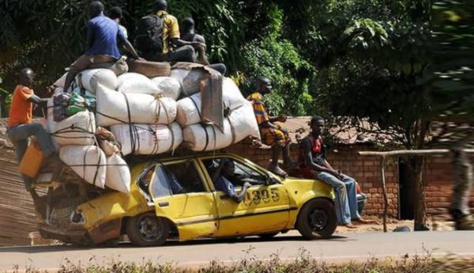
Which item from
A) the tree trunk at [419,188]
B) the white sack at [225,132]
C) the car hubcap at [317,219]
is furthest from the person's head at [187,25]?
the tree trunk at [419,188]

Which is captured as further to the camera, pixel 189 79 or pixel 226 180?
pixel 226 180

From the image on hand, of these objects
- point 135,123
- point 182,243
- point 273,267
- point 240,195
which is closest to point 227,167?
point 240,195

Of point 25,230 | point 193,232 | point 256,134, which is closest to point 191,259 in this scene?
point 193,232

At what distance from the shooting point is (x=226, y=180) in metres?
11.7

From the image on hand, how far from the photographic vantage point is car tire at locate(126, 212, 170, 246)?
11.3 meters

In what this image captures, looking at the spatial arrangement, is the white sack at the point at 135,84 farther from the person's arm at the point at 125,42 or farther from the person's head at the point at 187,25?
the person's head at the point at 187,25

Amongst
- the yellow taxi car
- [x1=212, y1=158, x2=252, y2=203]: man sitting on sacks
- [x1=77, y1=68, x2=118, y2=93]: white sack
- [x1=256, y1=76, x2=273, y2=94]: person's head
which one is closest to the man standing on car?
the yellow taxi car

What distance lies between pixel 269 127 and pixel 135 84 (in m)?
A: 2.03

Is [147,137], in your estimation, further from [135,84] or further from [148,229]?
[148,229]

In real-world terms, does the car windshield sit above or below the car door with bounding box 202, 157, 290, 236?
above

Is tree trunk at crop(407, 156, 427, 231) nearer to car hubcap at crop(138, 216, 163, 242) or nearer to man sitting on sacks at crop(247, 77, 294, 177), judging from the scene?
man sitting on sacks at crop(247, 77, 294, 177)

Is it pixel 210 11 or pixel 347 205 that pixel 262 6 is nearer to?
pixel 210 11

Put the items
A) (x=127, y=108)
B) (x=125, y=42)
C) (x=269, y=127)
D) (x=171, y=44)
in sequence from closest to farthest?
(x=127, y=108) → (x=125, y=42) → (x=171, y=44) → (x=269, y=127)

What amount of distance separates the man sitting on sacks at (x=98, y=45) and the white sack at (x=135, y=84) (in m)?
0.28
